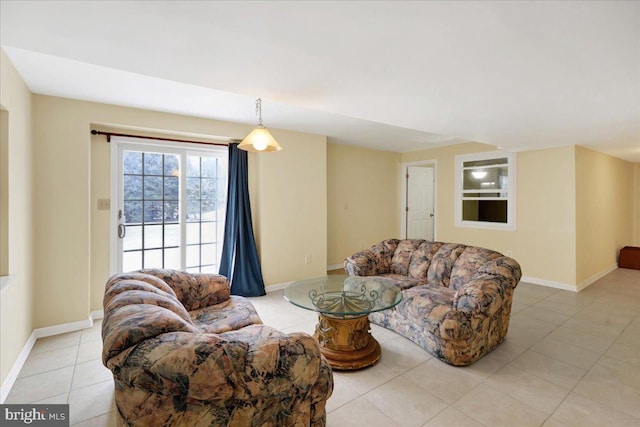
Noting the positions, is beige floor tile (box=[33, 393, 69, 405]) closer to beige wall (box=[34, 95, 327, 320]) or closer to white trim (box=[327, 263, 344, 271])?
beige wall (box=[34, 95, 327, 320])

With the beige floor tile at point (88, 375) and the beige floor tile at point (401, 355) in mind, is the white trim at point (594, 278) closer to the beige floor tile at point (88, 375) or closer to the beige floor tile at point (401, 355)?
the beige floor tile at point (401, 355)

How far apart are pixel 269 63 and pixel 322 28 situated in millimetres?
518

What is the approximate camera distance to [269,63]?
1904 millimetres

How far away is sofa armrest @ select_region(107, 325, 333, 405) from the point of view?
1.06 metres

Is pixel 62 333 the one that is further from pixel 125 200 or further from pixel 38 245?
pixel 125 200

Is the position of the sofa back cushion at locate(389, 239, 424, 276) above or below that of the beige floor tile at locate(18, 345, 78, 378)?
above

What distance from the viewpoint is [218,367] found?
1110 mm

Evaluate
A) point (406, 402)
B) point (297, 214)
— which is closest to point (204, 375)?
point (406, 402)

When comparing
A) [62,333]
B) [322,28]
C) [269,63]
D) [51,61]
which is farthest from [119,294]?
[62,333]

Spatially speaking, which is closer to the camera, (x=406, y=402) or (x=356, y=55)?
(x=356, y=55)

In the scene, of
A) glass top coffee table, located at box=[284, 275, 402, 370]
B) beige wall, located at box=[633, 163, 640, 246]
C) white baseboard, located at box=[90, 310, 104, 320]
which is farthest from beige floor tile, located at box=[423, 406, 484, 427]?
beige wall, located at box=[633, 163, 640, 246]

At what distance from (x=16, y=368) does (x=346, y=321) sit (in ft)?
8.38

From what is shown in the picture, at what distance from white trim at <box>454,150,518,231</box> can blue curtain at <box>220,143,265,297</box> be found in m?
3.85

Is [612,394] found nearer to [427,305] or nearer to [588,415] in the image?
[588,415]
